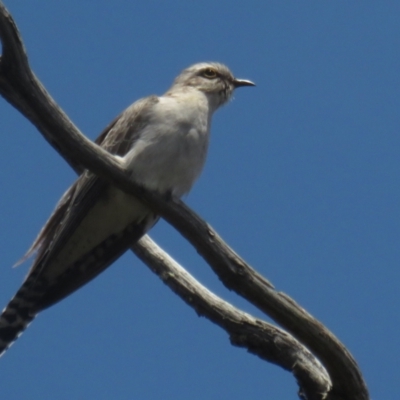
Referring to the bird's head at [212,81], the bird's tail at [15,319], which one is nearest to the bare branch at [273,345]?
the bird's tail at [15,319]

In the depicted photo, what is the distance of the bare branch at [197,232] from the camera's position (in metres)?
5.68

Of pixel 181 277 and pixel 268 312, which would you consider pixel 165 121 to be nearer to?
pixel 181 277

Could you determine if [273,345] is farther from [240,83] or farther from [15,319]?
[240,83]

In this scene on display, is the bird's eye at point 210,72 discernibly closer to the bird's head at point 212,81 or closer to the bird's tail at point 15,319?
the bird's head at point 212,81

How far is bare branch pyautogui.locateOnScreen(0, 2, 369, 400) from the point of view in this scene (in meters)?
5.68

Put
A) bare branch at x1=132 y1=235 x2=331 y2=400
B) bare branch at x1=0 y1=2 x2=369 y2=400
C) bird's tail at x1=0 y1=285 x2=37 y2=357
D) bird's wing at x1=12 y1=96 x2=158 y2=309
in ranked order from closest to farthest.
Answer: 1. bare branch at x1=0 y1=2 x2=369 y2=400
2. bare branch at x1=132 y1=235 x2=331 y2=400
3. bird's tail at x1=0 y1=285 x2=37 y2=357
4. bird's wing at x1=12 y1=96 x2=158 y2=309

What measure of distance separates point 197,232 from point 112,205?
1.34m

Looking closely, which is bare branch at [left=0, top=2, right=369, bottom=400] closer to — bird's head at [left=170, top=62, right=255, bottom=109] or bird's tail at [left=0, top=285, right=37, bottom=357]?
bird's tail at [left=0, top=285, right=37, bottom=357]

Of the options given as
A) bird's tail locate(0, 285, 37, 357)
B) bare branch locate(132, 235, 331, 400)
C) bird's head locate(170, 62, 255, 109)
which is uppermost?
bird's head locate(170, 62, 255, 109)

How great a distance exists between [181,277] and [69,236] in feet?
3.69

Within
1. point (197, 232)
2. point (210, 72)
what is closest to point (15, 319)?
point (197, 232)

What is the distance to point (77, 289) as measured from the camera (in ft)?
23.6

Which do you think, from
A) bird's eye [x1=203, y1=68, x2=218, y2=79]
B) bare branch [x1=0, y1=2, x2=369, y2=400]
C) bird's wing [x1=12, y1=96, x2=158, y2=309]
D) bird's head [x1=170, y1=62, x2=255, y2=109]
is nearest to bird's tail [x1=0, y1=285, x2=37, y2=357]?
bird's wing [x1=12, y1=96, x2=158, y2=309]

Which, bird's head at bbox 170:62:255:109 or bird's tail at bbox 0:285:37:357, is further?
bird's head at bbox 170:62:255:109
